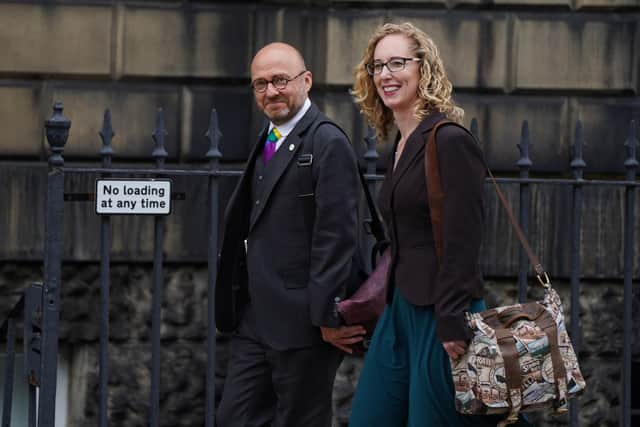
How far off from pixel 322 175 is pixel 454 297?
865 mm

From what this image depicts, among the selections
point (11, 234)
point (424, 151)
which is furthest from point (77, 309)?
point (424, 151)

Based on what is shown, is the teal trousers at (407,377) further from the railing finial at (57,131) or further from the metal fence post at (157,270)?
the railing finial at (57,131)

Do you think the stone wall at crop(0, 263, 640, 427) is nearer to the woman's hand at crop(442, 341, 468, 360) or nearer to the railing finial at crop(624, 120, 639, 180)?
the railing finial at crop(624, 120, 639, 180)

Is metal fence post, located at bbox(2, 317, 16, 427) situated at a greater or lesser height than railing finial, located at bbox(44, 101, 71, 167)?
lesser

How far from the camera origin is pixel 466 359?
157 inches

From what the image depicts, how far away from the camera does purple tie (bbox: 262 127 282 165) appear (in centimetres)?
485

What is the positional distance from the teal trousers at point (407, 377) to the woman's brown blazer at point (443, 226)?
0.30 ft

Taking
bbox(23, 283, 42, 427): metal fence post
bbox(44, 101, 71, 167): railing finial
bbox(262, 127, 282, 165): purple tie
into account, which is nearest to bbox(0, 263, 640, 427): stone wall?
bbox(23, 283, 42, 427): metal fence post

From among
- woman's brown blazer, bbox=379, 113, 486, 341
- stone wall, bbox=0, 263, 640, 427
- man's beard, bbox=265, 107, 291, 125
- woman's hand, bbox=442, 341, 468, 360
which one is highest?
man's beard, bbox=265, 107, 291, 125

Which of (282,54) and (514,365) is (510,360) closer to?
(514,365)

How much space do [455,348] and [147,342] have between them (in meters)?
3.21

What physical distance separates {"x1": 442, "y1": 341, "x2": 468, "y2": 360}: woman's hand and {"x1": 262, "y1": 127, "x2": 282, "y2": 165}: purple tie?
1.16m

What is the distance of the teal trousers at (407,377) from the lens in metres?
4.10

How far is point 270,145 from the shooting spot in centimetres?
487
